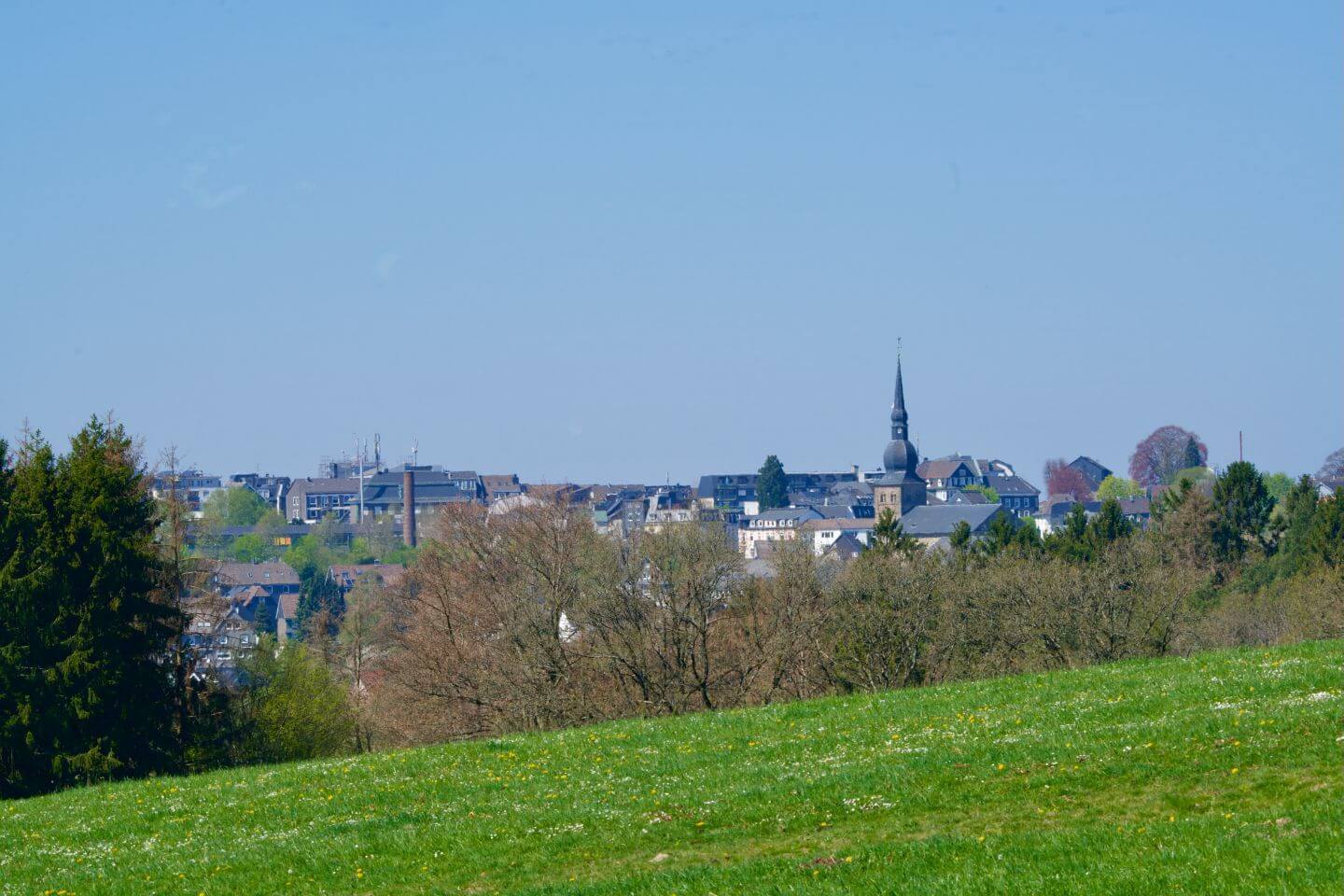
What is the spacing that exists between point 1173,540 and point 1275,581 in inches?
423

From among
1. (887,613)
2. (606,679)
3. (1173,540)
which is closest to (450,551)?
(606,679)

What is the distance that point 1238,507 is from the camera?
90812mm

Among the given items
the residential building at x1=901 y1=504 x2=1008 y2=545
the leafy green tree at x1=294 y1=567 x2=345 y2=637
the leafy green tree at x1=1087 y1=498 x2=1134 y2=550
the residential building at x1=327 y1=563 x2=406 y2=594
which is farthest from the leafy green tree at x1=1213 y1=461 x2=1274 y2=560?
the residential building at x1=327 y1=563 x2=406 y2=594

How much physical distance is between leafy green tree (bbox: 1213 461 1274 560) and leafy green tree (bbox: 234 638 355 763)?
189ft

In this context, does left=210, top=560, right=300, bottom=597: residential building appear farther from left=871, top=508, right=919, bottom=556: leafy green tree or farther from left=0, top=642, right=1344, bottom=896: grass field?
left=0, top=642, right=1344, bottom=896: grass field

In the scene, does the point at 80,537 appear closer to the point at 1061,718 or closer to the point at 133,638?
the point at 133,638

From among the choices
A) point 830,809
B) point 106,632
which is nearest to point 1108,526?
point 106,632

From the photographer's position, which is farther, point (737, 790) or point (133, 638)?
point (133, 638)

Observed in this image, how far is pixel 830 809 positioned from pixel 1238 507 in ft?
266

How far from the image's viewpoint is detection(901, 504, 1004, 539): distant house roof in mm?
189262

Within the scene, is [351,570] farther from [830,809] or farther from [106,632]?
[830,809]

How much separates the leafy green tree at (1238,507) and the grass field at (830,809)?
69210 mm

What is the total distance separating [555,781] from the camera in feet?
66.9

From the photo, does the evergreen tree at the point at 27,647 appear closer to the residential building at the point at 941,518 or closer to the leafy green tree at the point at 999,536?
the leafy green tree at the point at 999,536
